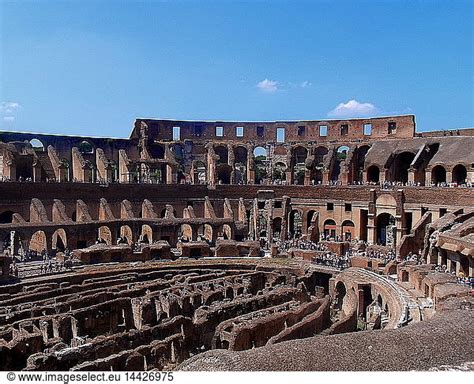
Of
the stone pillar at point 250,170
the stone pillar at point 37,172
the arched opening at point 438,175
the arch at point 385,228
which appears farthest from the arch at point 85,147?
the arched opening at point 438,175

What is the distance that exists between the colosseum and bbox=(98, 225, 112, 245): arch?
0.11 meters

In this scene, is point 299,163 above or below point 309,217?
above

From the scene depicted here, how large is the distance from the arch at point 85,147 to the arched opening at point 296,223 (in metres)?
21.3

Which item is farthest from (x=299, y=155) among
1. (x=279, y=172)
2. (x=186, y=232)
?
(x=186, y=232)

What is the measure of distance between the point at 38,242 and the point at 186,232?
12506mm

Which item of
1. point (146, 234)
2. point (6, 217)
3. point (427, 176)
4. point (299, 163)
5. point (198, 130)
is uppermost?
point (198, 130)

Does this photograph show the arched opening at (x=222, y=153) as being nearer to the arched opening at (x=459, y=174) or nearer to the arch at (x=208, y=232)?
the arch at (x=208, y=232)

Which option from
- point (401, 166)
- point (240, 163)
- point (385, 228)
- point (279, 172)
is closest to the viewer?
point (385, 228)

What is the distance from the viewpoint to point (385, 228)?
47688mm

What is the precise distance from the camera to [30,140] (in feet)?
161

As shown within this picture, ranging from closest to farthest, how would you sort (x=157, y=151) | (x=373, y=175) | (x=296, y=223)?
(x=373, y=175) < (x=296, y=223) < (x=157, y=151)

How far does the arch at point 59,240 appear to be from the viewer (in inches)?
1538

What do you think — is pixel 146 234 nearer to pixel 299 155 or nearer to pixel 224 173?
pixel 224 173

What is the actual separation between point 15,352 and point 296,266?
73.0 ft
